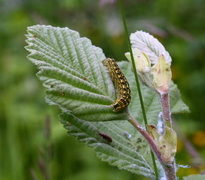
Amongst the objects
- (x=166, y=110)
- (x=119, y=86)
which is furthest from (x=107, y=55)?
(x=166, y=110)

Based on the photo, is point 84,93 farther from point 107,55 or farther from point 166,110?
point 107,55

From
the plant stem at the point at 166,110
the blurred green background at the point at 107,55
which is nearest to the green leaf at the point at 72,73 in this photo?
the plant stem at the point at 166,110

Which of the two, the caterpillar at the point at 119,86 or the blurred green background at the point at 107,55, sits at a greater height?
the blurred green background at the point at 107,55

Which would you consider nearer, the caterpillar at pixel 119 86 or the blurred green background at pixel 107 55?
the caterpillar at pixel 119 86

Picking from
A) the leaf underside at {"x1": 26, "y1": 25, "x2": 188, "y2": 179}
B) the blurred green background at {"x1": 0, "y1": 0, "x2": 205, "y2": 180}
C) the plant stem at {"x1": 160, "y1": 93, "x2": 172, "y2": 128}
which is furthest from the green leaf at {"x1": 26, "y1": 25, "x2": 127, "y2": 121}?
the blurred green background at {"x1": 0, "y1": 0, "x2": 205, "y2": 180}

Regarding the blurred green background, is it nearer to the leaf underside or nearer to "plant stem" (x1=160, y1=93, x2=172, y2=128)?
the leaf underside

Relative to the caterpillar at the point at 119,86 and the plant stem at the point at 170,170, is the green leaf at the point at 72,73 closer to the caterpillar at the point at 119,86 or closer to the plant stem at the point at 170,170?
the caterpillar at the point at 119,86
